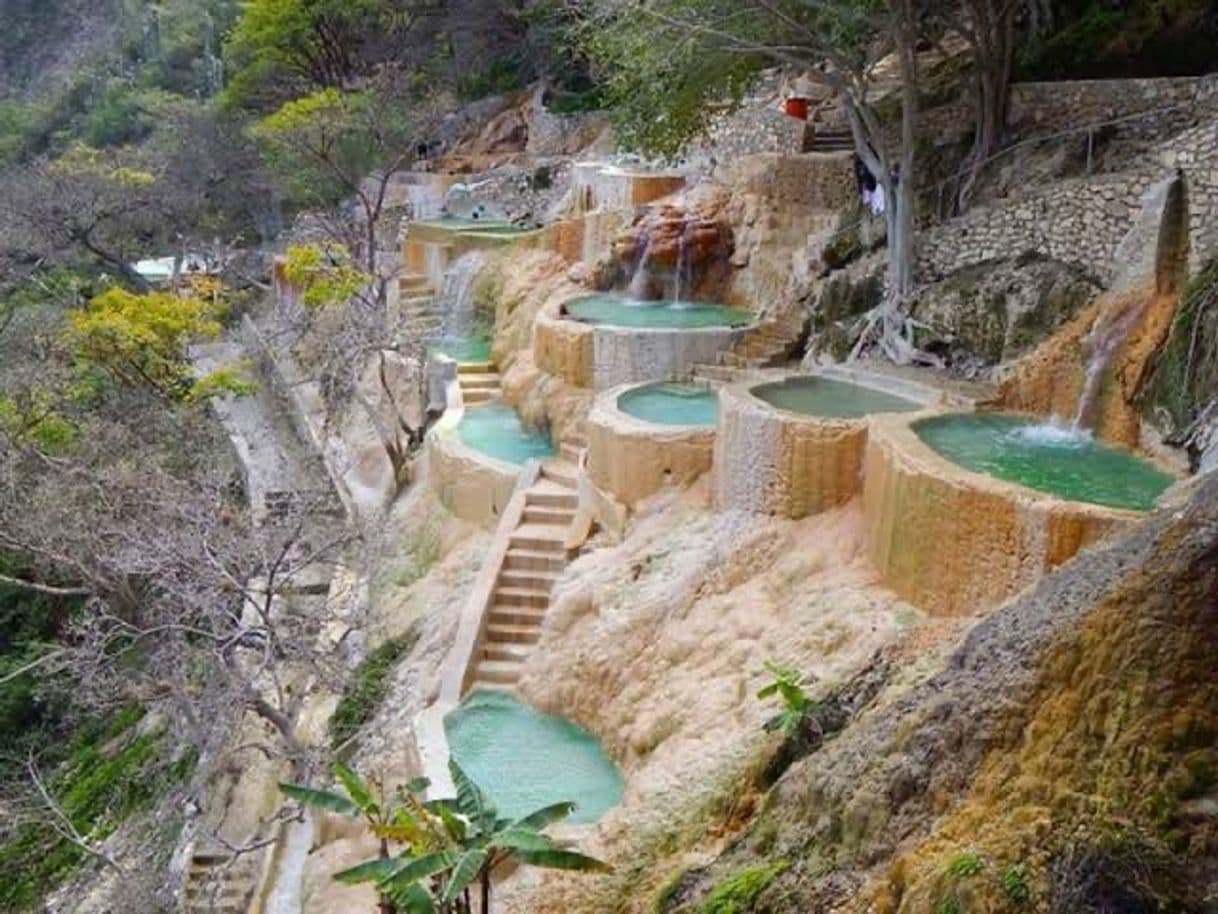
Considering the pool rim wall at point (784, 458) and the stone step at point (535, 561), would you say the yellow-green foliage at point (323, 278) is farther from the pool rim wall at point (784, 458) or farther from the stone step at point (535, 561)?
the pool rim wall at point (784, 458)

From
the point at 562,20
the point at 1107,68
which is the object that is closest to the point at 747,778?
the point at 1107,68

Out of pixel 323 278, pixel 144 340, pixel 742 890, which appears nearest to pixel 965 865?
pixel 742 890

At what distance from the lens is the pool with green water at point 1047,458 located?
38.3 feet

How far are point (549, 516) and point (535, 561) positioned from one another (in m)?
1.03

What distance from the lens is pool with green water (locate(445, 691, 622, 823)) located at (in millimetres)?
11766

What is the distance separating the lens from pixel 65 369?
80.6 ft

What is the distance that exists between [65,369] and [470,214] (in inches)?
510

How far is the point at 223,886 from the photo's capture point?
14.1 m

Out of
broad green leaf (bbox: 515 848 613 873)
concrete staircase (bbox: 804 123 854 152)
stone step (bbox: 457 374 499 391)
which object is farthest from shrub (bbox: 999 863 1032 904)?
concrete staircase (bbox: 804 123 854 152)

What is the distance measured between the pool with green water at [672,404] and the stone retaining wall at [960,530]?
14.0 ft

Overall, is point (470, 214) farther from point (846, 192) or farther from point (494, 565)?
point (494, 565)

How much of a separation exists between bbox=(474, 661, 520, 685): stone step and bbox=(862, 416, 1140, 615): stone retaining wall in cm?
451

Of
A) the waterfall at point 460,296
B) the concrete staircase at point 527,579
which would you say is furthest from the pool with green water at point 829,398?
the waterfall at point 460,296

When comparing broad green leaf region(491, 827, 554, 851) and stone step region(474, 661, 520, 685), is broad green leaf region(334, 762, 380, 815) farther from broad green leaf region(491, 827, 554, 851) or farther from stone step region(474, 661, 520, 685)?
stone step region(474, 661, 520, 685)
